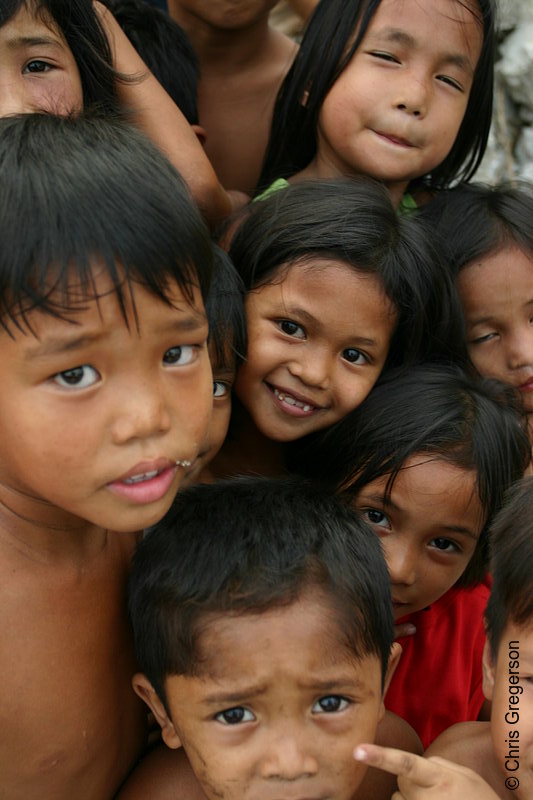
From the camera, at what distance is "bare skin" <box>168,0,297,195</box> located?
2.99 meters

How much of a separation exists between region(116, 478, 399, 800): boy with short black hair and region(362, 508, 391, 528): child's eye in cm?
38

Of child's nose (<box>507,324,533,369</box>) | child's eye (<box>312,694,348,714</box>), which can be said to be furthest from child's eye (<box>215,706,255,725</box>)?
child's nose (<box>507,324,533,369</box>)

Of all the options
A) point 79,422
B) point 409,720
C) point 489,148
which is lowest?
point 409,720

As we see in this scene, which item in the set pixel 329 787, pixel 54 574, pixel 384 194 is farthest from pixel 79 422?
pixel 384 194

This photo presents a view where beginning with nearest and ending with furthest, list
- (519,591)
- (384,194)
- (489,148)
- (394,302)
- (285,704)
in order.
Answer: (285,704) < (519,591) < (394,302) < (384,194) < (489,148)

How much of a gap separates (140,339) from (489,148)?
129 inches

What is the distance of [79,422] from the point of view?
4.13 ft

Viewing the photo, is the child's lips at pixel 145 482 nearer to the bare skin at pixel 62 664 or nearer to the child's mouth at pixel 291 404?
the bare skin at pixel 62 664

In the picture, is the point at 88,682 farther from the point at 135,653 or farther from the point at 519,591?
the point at 519,591

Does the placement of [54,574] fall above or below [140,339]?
below

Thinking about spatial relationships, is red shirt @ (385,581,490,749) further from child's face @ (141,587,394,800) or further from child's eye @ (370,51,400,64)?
child's eye @ (370,51,400,64)

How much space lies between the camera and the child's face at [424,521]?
1.99 m

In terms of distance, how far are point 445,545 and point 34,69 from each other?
1.33 metres

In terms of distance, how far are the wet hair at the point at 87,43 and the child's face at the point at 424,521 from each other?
1030 mm
